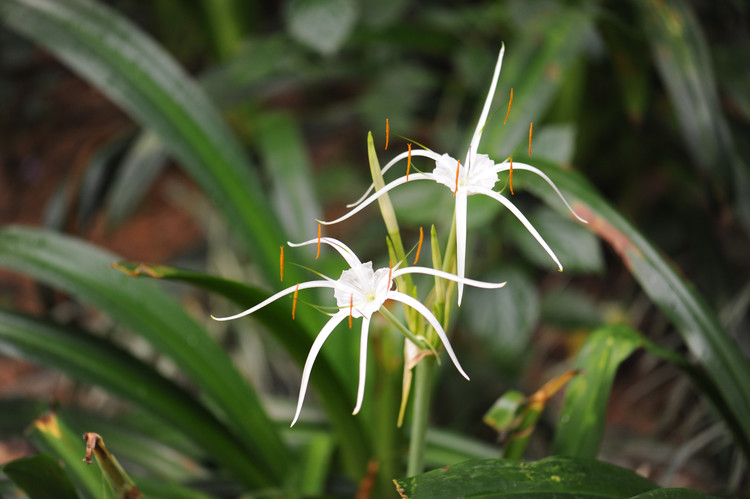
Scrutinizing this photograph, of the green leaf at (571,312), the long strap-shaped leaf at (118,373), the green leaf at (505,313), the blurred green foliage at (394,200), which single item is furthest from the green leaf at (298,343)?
the green leaf at (571,312)

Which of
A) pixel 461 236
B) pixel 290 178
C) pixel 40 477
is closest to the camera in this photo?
pixel 461 236

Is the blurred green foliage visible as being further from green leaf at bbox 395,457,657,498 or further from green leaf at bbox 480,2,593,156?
green leaf at bbox 395,457,657,498

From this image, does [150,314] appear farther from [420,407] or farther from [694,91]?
[694,91]

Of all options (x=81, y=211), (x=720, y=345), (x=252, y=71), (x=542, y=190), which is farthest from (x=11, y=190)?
(x=720, y=345)

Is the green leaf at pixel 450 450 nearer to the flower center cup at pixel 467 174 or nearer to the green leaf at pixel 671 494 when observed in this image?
the green leaf at pixel 671 494

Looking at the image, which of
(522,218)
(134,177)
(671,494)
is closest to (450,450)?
(671,494)

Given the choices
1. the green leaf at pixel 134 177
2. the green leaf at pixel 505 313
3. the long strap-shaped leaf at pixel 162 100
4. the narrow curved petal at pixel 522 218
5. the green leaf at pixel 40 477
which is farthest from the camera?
the green leaf at pixel 134 177
